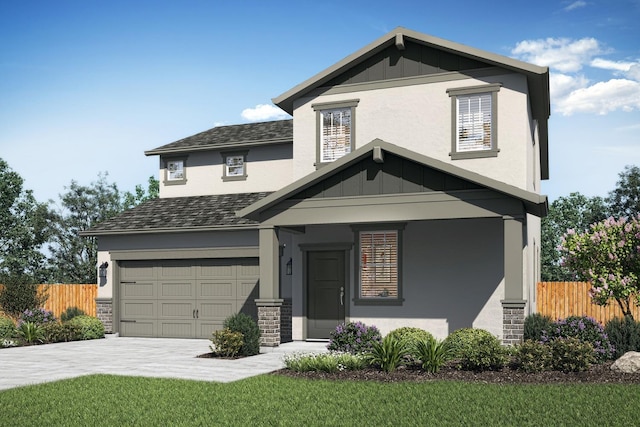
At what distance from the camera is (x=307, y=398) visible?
1080cm

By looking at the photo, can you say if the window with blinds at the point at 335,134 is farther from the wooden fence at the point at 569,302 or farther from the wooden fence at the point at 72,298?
the wooden fence at the point at 72,298

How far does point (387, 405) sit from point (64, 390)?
5.41 meters

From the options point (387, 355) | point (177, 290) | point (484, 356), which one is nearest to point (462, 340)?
point (484, 356)

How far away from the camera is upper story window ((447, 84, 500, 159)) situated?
18.3 meters

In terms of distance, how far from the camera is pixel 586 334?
14.8 m

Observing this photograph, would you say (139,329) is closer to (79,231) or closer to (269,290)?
(269,290)

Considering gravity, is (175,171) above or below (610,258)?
above

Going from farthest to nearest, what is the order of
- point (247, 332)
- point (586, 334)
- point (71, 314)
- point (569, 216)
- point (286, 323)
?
point (569, 216)
point (71, 314)
point (286, 323)
point (247, 332)
point (586, 334)

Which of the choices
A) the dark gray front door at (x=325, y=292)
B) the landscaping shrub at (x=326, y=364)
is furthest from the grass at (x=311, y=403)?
the dark gray front door at (x=325, y=292)

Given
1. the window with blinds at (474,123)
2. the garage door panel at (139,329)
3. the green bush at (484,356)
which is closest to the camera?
the green bush at (484,356)

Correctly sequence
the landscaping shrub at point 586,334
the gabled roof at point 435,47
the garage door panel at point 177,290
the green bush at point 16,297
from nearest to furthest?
the landscaping shrub at point 586,334 < the gabled roof at point 435,47 < the garage door panel at point 177,290 < the green bush at point 16,297

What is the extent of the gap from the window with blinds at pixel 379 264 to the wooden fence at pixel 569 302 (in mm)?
7386

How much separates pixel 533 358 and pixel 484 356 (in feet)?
2.85

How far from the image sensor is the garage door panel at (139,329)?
74.8 feet
